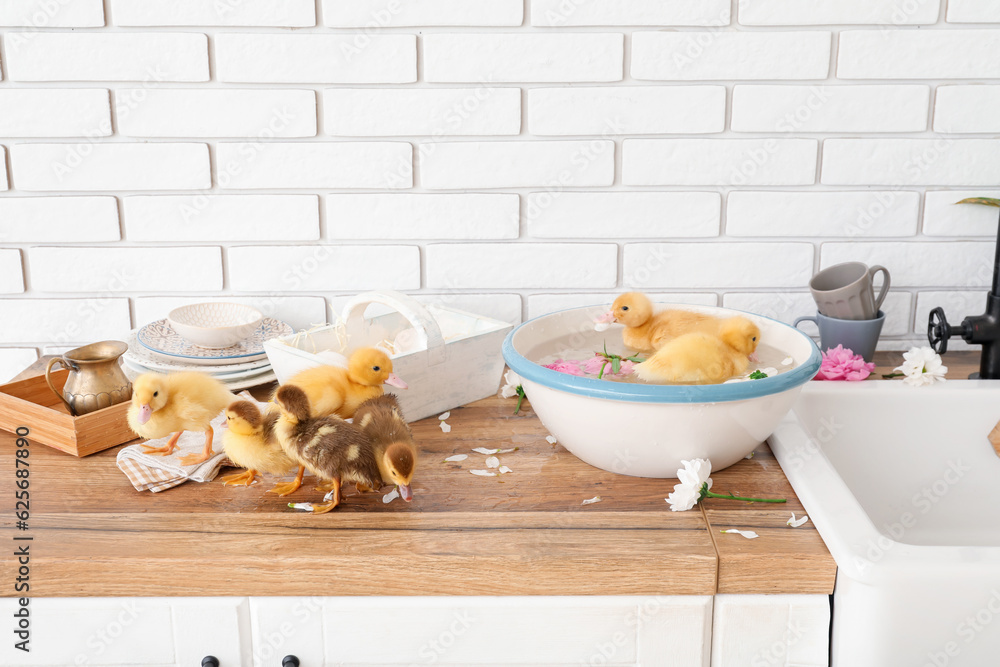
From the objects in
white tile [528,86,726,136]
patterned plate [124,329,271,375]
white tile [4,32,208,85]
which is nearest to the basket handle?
patterned plate [124,329,271,375]

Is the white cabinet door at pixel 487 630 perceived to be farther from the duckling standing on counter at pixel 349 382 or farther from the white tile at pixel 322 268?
the white tile at pixel 322 268

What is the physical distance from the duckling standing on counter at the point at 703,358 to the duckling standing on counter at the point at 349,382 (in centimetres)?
32

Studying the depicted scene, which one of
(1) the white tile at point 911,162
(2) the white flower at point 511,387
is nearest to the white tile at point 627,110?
(1) the white tile at point 911,162

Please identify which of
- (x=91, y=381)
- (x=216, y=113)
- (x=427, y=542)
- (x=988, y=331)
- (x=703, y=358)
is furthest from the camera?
(x=216, y=113)

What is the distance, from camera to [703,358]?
A: 3.14ft

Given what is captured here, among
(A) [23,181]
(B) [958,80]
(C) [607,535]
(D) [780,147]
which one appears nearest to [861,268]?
(D) [780,147]

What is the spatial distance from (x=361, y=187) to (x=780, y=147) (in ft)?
2.31

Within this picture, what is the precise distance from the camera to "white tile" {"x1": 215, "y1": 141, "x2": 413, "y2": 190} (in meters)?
1.34

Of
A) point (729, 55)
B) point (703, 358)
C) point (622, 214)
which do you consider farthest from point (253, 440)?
point (729, 55)

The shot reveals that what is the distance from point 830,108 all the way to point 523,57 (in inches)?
20.2

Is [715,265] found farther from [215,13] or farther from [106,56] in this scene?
[106,56]

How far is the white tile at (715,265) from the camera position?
4.58 ft

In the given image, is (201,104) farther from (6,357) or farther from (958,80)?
(958,80)

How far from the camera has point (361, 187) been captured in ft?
4.48
